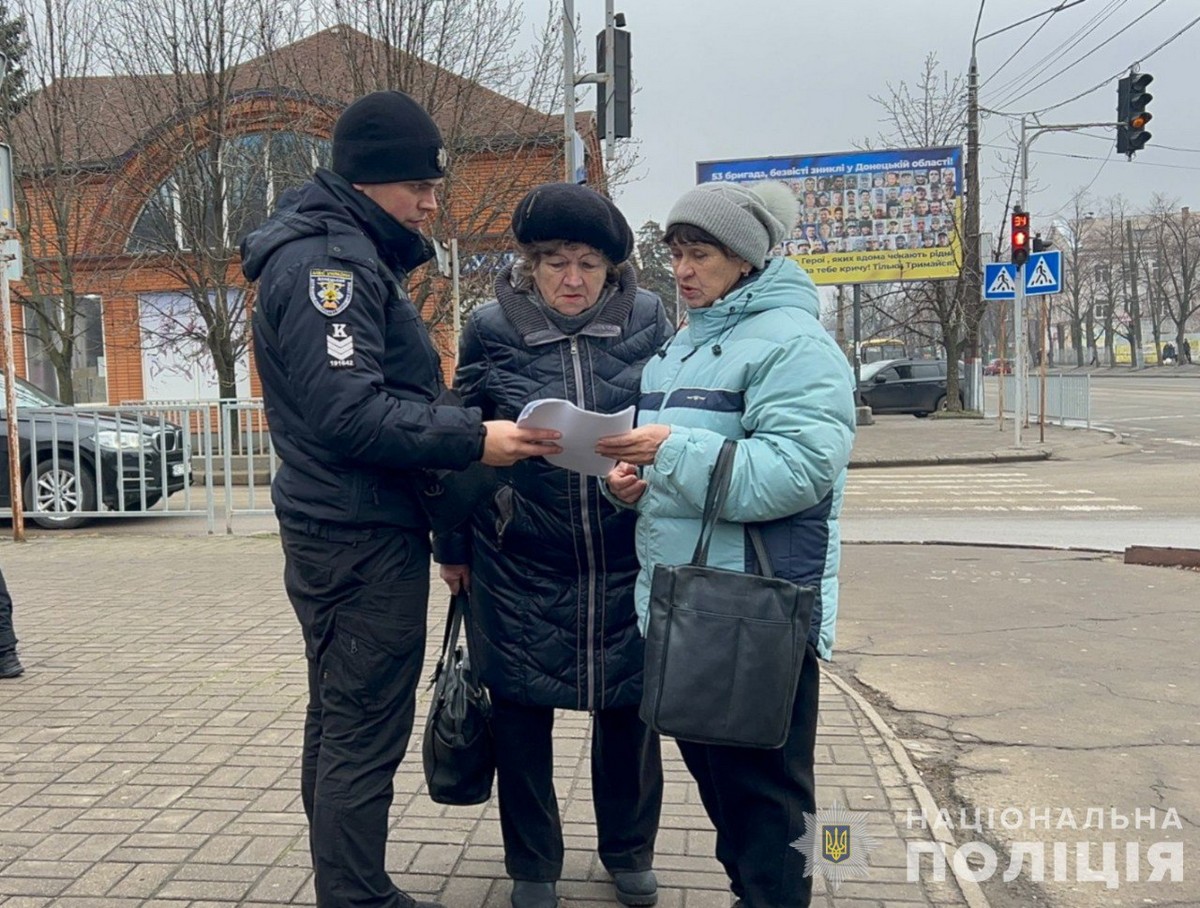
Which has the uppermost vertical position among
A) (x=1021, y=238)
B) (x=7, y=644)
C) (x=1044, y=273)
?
(x=1021, y=238)

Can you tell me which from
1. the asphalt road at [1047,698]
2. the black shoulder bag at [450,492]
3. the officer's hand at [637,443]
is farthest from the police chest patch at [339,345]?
the asphalt road at [1047,698]

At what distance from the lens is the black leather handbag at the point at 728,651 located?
2330 millimetres

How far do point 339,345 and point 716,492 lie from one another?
896 mm

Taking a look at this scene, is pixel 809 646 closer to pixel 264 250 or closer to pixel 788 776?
pixel 788 776

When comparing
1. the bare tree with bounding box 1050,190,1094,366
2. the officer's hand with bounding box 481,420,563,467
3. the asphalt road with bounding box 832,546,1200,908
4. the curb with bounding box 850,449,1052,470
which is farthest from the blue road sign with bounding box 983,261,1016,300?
the bare tree with bounding box 1050,190,1094,366

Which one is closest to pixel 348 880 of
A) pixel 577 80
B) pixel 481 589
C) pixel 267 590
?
pixel 481 589

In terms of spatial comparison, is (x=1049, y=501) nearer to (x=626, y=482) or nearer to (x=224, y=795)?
(x=224, y=795)

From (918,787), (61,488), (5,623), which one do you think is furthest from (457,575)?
(61,488)

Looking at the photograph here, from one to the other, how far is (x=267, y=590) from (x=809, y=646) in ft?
18.5

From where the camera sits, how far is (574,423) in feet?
7.91

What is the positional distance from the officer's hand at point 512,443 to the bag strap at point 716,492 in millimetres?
373

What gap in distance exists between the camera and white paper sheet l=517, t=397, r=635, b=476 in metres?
2.38

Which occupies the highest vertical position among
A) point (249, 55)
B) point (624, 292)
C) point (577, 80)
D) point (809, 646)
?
point (249, 55)

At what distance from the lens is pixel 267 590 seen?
7.40 meters
